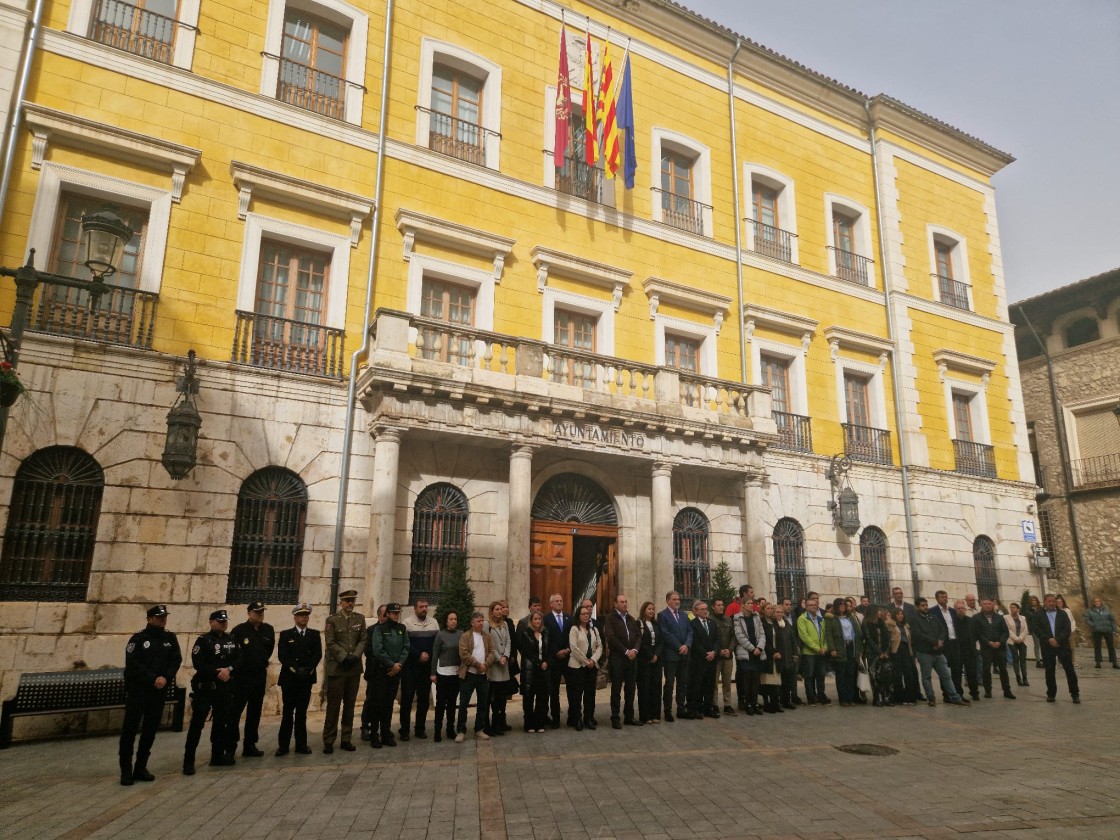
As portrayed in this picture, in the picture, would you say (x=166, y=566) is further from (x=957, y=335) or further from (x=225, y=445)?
(x=957, y=335)

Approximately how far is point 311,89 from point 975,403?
62.4ft

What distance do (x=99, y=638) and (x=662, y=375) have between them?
33.3 feet

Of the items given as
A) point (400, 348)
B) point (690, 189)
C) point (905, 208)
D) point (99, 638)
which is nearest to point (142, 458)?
point (99, 638)

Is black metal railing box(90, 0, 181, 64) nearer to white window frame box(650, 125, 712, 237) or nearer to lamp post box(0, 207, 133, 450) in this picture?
lamp post box(0, 207, 133, 450)

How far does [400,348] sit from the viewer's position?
12.1 meters

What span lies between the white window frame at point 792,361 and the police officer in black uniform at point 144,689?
1367 centimetres

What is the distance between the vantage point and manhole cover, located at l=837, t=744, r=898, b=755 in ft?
26.4

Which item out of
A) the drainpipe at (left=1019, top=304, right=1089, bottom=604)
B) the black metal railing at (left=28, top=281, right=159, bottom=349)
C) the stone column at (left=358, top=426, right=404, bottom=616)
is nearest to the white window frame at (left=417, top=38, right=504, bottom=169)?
the black metal railing at (left=28, top=281, right=159, bottom=349)

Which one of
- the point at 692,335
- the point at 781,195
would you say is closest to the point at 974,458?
the point at 781,195

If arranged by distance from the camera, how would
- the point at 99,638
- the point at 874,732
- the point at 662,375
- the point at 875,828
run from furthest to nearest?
the point at 662,375 < the point at 99,638 < the point at 874,732 < the point at 875,828

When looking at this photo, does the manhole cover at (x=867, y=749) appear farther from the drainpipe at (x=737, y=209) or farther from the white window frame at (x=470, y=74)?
the white window frame at (x=470, y=74)

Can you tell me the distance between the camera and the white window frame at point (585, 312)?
15109 mm

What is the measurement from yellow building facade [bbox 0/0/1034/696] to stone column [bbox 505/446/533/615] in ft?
0.21

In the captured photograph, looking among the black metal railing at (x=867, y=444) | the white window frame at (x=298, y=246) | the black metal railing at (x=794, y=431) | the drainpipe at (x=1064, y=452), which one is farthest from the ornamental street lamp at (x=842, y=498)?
the drainpipe at (x=1064, y=452)
